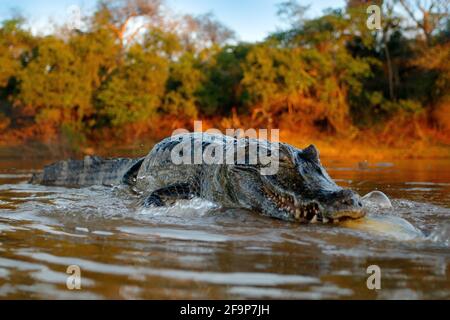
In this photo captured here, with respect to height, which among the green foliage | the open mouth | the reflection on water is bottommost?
the reflection on water

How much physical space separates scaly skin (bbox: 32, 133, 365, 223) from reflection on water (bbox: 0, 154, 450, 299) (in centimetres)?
16

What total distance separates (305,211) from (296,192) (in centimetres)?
20

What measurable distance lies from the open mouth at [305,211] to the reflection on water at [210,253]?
0.09m

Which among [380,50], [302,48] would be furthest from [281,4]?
[380,50]

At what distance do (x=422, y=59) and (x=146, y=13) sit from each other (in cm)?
1346

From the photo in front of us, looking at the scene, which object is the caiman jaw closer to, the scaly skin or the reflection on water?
the scaly skin

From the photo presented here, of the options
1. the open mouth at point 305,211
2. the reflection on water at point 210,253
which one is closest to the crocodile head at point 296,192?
the open mouth at point 305,211

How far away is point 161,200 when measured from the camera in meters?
4.91

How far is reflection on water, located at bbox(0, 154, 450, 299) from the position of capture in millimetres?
2398

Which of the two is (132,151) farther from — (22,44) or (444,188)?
(444,188)

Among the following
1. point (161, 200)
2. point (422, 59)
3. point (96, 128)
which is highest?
point (422, 59)

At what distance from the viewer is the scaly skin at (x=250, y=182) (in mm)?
4059

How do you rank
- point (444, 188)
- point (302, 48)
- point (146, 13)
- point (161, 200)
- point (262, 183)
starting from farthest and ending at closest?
point (146, 13)
point (302, 48)
point (444, 188)
point (161, 200)
point (262, 183)

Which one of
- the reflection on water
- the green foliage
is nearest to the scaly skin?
the reflection on water
